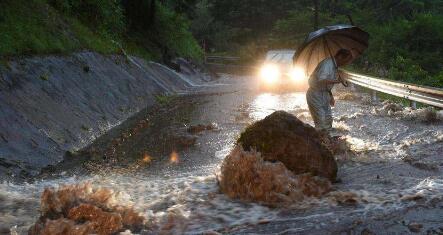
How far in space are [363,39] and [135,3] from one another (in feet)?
70.8

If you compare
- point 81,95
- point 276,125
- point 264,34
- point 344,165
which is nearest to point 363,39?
point 344,165

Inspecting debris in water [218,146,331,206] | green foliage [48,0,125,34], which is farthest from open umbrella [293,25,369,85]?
green foliage [48,0,125,34]

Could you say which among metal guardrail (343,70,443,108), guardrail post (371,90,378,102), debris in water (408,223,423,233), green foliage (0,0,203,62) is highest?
green foliage (0,0,203,62)

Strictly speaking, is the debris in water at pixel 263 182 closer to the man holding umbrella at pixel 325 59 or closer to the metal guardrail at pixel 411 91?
the man holding umbrella at pixel 325 59

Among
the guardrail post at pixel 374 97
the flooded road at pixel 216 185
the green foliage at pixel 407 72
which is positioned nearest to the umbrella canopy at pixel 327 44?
the flooded road at pixel 216 185

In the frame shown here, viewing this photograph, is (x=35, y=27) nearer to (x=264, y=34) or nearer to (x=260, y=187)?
(x=260, y=187)

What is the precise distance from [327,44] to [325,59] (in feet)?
1.40

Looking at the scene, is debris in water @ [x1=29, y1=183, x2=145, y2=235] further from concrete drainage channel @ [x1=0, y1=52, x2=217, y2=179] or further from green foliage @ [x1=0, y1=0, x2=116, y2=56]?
green foliage @ [x1=0, y1=0, x2=116, y2=56]

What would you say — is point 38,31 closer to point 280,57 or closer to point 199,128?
point 199,128

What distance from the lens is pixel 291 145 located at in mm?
6898

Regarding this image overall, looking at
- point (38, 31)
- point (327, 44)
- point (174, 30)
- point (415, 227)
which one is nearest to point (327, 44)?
point (327, 44)

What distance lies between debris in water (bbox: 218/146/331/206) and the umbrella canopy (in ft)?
11.6

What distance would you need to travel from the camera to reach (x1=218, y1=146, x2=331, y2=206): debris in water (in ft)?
19.4

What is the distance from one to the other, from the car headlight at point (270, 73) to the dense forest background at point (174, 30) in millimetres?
5884
